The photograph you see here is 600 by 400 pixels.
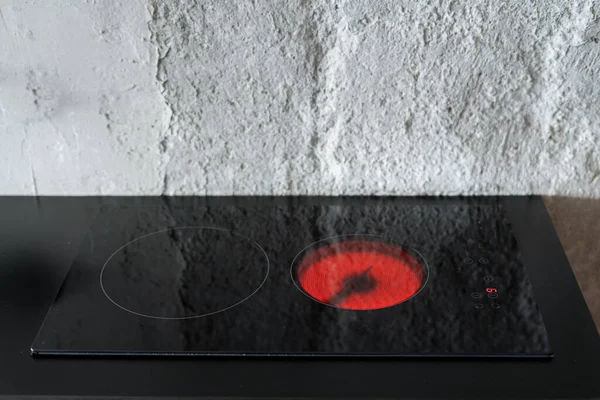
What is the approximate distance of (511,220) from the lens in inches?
48.4

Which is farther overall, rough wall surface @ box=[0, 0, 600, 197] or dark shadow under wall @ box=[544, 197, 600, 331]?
dark shadow under wall @ box=[544, 197, 600, 331]

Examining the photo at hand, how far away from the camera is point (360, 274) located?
3.60 ft

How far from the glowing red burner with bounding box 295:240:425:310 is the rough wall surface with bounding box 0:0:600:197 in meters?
0.20

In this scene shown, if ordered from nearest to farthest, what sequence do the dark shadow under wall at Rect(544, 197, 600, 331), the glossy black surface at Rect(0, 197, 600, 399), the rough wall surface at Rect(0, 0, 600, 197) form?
the glossy black surface at Rect(0, 197, 600, 399) → the rough wall surface at Rect(0, 0, 600, 197) → the dark shadow under wall at Rect(544, 197, 600, 331)

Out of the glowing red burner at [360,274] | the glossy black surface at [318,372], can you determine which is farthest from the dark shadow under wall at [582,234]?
the glowing red burner at [360,274]

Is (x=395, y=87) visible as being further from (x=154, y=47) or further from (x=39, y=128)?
(x=39, y=128)

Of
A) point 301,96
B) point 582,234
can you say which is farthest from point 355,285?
point 582,234

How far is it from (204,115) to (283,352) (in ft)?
1.79

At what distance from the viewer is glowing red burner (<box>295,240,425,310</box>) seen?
1038 mm

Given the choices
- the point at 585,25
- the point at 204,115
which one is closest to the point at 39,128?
the point at 204,115

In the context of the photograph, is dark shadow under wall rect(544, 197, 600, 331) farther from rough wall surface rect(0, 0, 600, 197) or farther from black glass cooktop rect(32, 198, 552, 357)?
black glass cooktop rect(32, 198, 552, 357)

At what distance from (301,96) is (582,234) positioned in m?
0.64

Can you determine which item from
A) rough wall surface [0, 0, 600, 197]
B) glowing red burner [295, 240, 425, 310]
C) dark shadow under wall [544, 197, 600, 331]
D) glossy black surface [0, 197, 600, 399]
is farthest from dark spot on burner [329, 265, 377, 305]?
dark shadow under wall [544, 197, 600, 331]

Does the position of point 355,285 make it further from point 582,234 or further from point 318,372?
point 582,234
